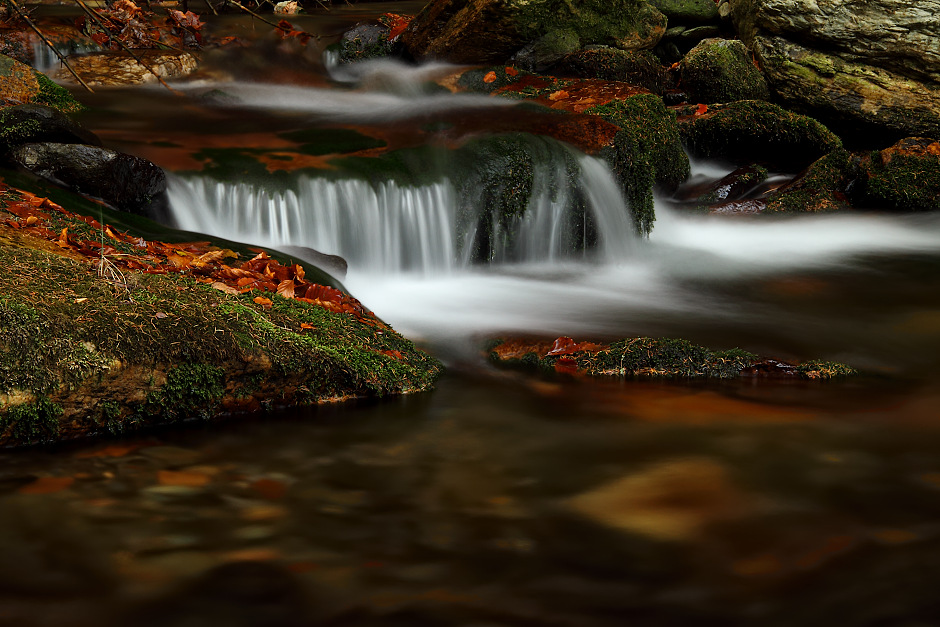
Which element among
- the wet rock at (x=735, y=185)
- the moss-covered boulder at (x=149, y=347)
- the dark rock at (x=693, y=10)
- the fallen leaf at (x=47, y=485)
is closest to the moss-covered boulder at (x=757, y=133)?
the wet rock at (x=735, y=185)

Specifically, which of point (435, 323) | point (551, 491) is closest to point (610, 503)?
point (551, 491)

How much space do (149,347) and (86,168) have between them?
3.18 m

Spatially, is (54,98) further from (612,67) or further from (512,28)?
(612,67)

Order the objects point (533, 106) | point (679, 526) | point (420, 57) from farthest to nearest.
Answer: point (420, 57), point (533, 106), point (679, 526)

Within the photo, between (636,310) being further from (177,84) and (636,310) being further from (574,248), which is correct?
(177,84)

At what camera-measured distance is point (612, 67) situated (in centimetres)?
1168

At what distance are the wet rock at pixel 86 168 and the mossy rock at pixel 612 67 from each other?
6778 millimetres

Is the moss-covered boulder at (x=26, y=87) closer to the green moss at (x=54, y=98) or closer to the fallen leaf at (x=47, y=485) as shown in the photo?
the green moss at (x=54, y=98)

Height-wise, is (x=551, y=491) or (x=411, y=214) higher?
(x=411, y=214)

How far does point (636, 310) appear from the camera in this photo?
6.54 m

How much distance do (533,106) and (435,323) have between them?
13.9 feet

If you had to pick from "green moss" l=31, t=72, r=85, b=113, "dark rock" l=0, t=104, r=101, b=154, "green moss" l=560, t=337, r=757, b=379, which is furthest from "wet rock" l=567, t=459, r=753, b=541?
"green moss" l=31, t=72, r=85, b=113

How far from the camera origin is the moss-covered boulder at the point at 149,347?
328 centimetres

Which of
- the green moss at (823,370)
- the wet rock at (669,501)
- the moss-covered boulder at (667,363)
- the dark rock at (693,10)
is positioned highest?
the dark rock at (693,10)
